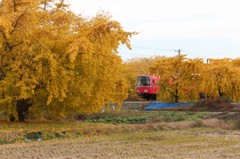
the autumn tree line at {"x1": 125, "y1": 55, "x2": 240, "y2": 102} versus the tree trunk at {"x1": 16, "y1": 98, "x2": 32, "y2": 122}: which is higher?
the autumn tree line at {"x1": 125, "y1": 55, "x2": 240, "y2": 102}

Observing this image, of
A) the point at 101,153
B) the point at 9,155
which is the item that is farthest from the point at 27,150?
the point at 101,153

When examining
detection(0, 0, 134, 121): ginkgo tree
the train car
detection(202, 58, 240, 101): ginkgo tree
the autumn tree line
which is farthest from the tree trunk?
the train car

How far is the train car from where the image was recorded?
137ft

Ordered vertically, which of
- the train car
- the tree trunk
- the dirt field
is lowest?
the dirt field

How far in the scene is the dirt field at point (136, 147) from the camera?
40.4 ft

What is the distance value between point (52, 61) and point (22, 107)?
11.7ft

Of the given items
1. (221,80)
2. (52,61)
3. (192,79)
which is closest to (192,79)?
(192,79)

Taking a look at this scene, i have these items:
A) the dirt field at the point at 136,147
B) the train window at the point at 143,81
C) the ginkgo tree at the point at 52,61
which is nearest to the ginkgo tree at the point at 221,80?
the train window at the point at 143,81

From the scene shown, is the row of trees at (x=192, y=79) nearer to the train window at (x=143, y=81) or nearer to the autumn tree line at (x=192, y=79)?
the autumn tree line at (x=192, y=79)

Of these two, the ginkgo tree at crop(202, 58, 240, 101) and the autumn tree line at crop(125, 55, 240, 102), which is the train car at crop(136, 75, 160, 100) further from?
the ginkgo tree at crop(202, 58, 240, 101)

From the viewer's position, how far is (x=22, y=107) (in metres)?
20.1

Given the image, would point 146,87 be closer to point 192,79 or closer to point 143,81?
point 143,81

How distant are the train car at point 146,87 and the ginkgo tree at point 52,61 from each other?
21697mm

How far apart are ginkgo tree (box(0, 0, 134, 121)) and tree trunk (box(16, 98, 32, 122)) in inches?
1.6
